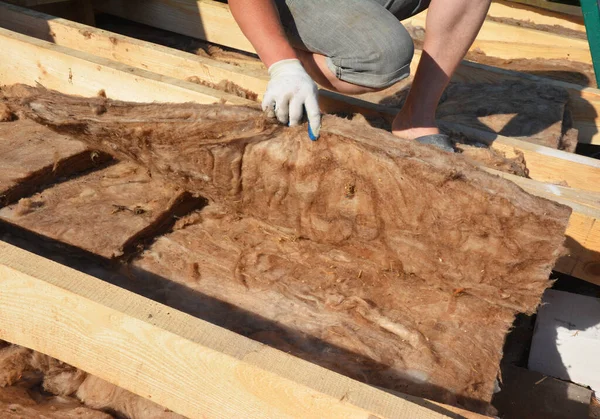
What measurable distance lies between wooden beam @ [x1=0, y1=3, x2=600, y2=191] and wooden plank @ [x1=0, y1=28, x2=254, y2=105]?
303mm

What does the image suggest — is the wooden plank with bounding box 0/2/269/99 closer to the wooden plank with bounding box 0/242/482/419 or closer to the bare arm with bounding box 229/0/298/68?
the bare arm with bounding box 229/0/298/68

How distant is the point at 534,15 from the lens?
459 centimetres

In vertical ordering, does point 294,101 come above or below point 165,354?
above

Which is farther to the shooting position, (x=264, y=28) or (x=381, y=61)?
(x=381, y=61)

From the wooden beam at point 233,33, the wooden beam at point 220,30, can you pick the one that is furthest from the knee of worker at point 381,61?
the wooden beam at point 233,33

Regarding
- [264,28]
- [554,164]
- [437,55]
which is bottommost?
[554,164]

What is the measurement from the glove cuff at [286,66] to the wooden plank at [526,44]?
218cm

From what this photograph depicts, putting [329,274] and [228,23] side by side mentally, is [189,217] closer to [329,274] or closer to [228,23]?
[329,274]

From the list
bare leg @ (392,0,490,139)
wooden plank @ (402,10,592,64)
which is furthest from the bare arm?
wooden plank @ (402,10,592,64)

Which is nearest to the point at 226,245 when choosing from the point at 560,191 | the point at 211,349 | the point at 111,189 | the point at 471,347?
the point at 111,189

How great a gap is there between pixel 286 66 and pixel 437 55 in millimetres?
886

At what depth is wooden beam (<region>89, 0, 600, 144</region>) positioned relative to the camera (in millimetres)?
3301

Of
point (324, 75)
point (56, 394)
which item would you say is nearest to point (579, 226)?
point (324, 75)

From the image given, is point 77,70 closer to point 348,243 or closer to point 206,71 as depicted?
point 206,71
